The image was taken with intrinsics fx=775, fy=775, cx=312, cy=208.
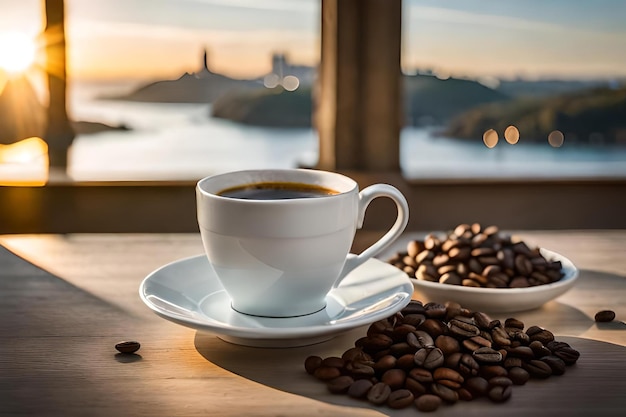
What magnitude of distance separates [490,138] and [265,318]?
79.0 inches

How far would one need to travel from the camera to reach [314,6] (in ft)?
8.60

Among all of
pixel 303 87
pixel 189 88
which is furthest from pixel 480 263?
pixel 189 88

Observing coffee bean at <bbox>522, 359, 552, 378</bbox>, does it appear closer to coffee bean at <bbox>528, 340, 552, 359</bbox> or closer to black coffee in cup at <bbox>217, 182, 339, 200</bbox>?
coffee bean at <bbox>528, 340, 552, 359</bbox>

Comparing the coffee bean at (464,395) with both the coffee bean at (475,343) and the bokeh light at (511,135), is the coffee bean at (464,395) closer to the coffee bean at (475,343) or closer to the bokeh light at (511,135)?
the coffee bean at (475,343)

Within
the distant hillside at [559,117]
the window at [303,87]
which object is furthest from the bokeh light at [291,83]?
the distant hillside at [559,117]

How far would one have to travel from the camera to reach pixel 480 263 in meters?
1.00

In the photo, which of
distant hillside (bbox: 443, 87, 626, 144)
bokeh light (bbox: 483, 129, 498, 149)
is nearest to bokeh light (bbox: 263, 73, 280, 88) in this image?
distant hillside (bbox: 443, 87, 626, 144)

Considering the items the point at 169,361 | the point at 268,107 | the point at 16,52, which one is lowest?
the point at 169,361

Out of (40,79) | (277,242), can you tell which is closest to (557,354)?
(277,242)

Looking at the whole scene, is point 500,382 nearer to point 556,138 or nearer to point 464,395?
point 464,395

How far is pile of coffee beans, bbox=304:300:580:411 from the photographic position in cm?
70

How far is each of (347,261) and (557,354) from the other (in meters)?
0.27

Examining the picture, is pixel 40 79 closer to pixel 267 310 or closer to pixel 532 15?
pixel 532 15

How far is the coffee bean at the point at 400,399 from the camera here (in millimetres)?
678
